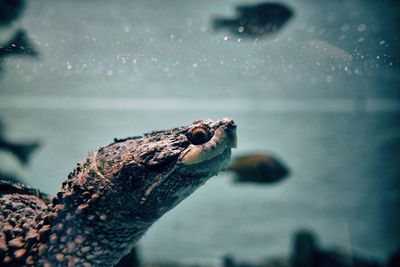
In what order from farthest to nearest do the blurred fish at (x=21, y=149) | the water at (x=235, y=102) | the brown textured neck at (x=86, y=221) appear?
the blurred fish at (x=21, y=149), the water at (x=235, y=102), the brown textured neck at (x=86, y=221)

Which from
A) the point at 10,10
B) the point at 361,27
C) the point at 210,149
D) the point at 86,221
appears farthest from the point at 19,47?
the point at 361,27

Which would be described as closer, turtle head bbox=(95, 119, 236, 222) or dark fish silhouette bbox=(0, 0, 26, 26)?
turtle head bbox=(95, 119, 236, 222)

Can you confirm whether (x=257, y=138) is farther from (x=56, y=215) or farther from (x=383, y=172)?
(x=56, y=215)

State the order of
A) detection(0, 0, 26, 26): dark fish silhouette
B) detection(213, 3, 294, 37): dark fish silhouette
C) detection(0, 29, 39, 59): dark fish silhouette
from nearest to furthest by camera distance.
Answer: detection(0, 29, 39, 59): dark fish silhouette, detection(0, 0, 26, 26): dark fish silhouette, detection(213, 3, 294, 37): dark fish silhouette

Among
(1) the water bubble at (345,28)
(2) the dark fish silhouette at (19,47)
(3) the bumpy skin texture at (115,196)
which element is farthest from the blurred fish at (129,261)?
(1) the water bubble at (345,28)

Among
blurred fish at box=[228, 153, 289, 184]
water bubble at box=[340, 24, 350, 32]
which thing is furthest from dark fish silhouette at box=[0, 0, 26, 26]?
water bubble at box=[340, 24, 350, 32]

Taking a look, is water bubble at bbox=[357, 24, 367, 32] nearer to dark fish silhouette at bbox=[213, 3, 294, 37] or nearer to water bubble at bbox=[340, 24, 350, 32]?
water bubble at bbox=[340, 24, 350, 32]

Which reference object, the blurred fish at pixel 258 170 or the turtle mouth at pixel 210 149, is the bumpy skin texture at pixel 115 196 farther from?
the blurred fish at pixel 258 170

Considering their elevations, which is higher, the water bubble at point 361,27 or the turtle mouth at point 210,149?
the water bubble at point 361,27
